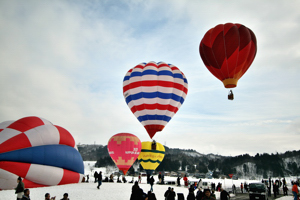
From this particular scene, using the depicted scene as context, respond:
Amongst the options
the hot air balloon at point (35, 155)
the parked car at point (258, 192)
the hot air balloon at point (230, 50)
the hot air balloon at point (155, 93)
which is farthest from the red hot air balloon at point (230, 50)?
the hot air balloon at point (35, 155)

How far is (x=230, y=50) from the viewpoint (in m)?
19.4

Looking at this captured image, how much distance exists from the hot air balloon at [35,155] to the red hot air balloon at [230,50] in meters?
12.9

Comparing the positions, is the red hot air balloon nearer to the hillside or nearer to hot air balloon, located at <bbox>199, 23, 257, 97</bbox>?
hot air balloon, located at <bbox>199, 23, 257, 97</bbox>

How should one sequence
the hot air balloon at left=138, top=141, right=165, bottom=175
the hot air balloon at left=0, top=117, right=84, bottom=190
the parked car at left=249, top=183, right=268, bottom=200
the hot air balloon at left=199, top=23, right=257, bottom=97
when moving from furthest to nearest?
the hot air balloon at left=138, top=141, right=165, bottom=175, the hot air balloon at left=199, top=23, right=257, bottom=97, the parked car at left=249, top=183, right=268, bottom=200, the hot air balloon at left=0, top=117, right=84, bottom=190

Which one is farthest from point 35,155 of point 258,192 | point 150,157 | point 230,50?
point 150,157

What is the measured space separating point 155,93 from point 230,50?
24.5 ft

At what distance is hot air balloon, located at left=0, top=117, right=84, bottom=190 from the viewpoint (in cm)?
1474

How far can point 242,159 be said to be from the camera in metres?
151

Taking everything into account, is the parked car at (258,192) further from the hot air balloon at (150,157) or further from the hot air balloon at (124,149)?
the hot air balloon at (150,157)

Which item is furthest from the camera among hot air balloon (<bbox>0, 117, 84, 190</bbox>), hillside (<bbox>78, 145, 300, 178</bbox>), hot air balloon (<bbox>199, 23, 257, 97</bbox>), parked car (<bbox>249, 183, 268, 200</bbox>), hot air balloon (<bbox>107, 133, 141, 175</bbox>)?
hillside (<bbox>78, 145, 300, 178</bbox>)

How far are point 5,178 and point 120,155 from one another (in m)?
15.1

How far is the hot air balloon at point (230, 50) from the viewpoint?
19.5 m

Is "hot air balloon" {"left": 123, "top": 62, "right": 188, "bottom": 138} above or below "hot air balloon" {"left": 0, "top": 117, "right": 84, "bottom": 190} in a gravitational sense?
above

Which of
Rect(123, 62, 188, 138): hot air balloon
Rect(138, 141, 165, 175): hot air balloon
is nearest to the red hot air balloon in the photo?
Rect(123, 62, 188, 138): hot air balloon
